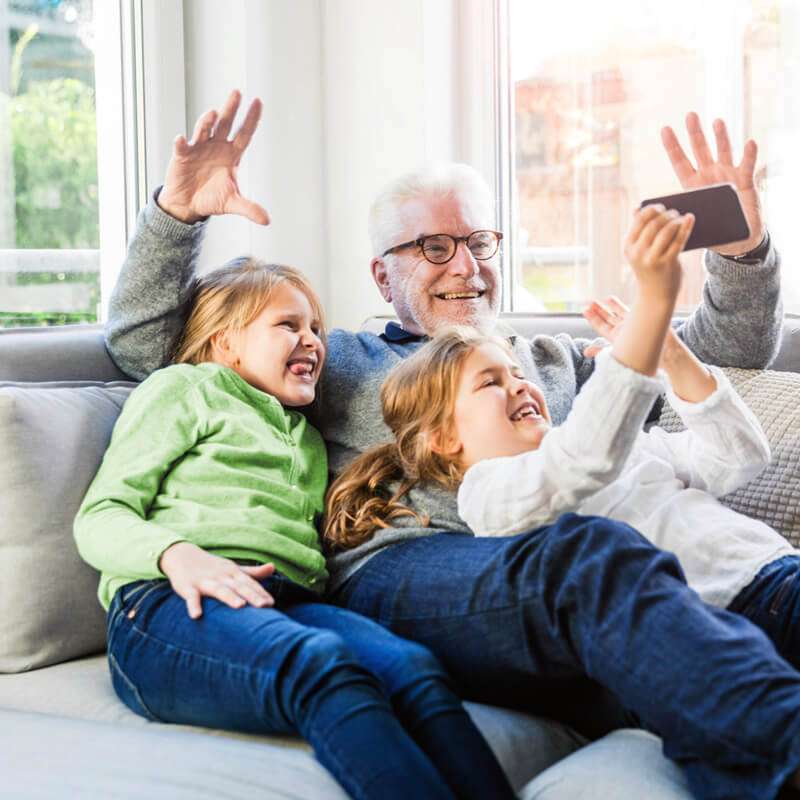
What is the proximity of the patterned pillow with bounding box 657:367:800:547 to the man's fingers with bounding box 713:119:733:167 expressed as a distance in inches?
14.0

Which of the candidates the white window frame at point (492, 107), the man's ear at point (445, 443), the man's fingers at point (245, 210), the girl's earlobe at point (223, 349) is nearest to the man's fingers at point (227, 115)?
the man's fingers at point (245, 210)

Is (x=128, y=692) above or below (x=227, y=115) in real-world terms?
below

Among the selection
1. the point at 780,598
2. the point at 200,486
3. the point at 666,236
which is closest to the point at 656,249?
the point at 666,236

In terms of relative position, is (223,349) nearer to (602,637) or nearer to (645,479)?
(645,479)

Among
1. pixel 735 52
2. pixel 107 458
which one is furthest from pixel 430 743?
pixel 735 52

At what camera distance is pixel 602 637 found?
49.6 inches

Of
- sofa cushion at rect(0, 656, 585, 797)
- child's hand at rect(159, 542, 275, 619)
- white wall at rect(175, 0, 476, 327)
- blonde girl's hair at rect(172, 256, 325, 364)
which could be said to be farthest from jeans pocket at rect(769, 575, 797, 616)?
white wall at rect(175, 0, 476, 327)

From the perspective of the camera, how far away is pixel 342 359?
201cm

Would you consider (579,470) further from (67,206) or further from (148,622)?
(67,206)

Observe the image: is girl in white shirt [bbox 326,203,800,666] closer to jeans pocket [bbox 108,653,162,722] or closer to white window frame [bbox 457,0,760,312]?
jeans pocket [bbox 108,653,162,722]

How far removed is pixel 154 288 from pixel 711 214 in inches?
34.2

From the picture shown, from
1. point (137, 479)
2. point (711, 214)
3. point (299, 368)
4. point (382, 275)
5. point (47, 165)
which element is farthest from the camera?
point (47, 165)

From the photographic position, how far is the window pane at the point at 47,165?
7.96ft

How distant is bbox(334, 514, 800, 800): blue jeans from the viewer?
1156 millimetres
